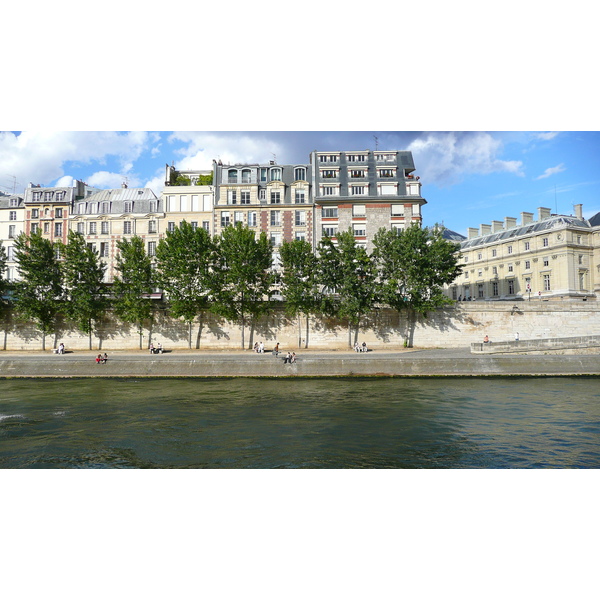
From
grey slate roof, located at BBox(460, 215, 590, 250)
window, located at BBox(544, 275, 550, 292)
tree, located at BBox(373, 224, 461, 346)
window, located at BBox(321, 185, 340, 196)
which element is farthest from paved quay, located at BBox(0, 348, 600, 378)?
grey slate roof, located at BBox(460, 215, 590, 250)

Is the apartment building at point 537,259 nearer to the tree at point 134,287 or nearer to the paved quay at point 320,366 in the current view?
the paved quay at point 320,366

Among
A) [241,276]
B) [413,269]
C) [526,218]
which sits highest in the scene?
[526,218]

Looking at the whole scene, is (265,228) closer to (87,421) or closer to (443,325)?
(443,325)

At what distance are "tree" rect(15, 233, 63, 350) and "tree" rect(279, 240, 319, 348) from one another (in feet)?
68.0

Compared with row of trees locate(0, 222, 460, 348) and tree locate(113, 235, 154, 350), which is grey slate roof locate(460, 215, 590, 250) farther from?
tree locate(113, 235, 154, 350)

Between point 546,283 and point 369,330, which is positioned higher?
point 546,283

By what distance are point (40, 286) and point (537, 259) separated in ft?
182

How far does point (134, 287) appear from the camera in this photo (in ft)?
134

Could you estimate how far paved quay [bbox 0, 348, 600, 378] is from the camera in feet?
100

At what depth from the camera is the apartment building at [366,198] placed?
46.4 m

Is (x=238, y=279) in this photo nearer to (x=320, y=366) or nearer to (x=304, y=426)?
(x=320, y=366)

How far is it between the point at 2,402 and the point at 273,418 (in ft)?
47.1

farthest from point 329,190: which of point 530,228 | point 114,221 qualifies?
point 530,228

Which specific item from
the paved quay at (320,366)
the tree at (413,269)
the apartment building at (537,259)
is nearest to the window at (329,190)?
the tree at (413,269)
